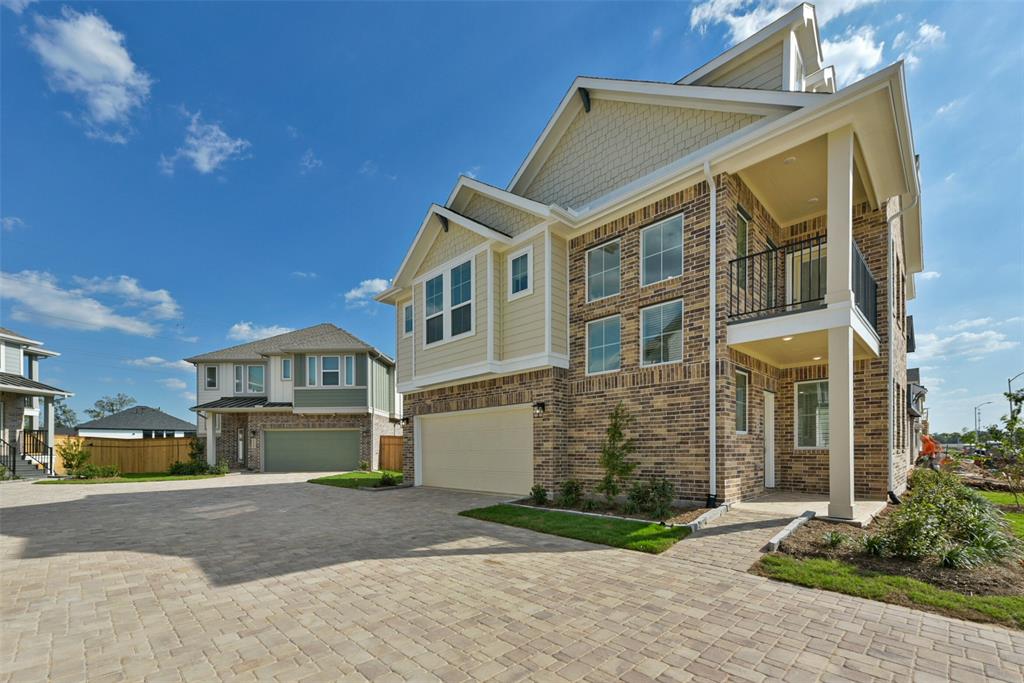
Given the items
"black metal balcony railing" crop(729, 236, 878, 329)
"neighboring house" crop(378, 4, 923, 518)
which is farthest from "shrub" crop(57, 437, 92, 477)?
"black metal balcony railing" crop(729, 236, 878, 329)

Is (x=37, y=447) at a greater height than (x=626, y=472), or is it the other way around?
(x=626, y=472)

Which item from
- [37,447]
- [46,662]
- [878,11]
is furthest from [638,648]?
[37,447]

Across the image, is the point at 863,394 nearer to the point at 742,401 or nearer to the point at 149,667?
the point at 742,401

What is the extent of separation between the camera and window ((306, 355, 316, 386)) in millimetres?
22344

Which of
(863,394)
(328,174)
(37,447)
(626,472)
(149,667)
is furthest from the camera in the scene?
(37,447)

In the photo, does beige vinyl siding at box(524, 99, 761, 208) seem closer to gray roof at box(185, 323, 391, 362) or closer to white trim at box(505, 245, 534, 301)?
white trim at box(505, 245, 534, 301)

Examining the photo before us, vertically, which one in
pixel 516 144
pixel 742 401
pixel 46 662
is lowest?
pixel 46 662

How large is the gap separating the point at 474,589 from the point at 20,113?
49.0 ft

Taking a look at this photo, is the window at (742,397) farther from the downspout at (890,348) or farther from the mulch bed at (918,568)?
the downspout at (890,348)

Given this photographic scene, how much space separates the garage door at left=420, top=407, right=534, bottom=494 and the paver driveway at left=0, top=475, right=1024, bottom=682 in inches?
153

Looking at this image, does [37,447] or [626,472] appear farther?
[37,447]

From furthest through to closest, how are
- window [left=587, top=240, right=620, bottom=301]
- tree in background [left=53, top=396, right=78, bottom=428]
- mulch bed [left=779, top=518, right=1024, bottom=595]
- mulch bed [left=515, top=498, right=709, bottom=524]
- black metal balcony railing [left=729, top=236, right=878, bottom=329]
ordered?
tree in background [left=53, top=396, right=78, bottom=428] < window [left=587, top=240, right=620, bottom=301] < black metal balcony railing [left=729, top=236, right=878, bottom=329] < mulch bed [left=515, top=498, right=709, bottom=524] < mulch bed [left=779, top=518, right=1024, bottom=595]

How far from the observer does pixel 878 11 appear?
779cm

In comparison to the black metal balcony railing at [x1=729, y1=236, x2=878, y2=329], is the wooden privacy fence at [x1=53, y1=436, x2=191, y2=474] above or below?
below
